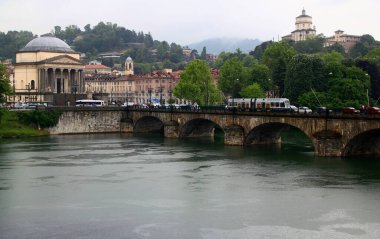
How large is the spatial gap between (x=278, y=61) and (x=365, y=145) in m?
56.8

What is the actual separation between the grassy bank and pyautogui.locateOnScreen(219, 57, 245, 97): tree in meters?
39.4

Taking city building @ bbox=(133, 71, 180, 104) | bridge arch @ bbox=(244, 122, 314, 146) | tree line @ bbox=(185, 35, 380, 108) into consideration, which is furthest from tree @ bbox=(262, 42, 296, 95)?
city building @ bbox=(133, 71, 180, 104)

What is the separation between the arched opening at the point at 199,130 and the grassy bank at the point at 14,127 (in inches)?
866

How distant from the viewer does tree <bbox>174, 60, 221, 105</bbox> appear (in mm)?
107750

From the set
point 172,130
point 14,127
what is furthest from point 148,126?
point 14,127

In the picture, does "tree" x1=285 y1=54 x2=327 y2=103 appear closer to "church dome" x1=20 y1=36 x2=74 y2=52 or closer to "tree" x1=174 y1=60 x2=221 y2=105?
"tree" x1=174 y1=60 x2=221 y2=105

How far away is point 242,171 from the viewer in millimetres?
50781

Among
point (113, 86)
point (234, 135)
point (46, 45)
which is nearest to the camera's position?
point (234, 135)

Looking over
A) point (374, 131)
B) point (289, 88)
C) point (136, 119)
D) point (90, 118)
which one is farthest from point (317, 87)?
point (374, 131)

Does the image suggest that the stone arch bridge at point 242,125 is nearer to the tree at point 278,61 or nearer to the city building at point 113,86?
the tree at point 278,61

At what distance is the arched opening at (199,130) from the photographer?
82000mm

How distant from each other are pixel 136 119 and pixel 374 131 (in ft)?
155

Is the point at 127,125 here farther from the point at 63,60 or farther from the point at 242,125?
the point at 63,60

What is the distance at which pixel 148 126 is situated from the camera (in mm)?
96500
